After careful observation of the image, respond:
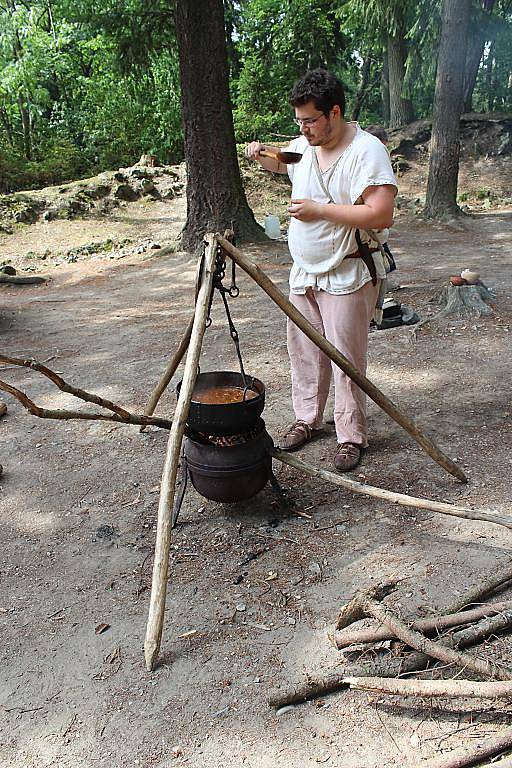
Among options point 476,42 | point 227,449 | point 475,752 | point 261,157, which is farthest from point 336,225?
point 476,42

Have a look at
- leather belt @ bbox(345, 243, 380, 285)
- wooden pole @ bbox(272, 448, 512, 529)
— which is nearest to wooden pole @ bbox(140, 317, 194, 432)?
wooden pole @ bbox(272, 448, 512, 529)

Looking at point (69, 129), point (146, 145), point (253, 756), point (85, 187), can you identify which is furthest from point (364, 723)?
point (69, 129)

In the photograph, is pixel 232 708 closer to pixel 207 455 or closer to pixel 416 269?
pixel 207 455

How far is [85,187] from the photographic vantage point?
13180 millimetres

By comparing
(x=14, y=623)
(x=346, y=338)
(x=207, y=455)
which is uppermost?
(x=346, y=338)

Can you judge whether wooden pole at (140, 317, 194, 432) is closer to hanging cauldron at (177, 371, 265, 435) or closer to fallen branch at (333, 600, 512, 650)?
hanging cauldron at (177, 371, 265, 435)

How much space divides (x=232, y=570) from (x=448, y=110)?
9748 millimetres

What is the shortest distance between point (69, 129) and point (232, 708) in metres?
19.2

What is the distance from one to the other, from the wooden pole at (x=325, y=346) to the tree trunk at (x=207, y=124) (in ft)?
20.9

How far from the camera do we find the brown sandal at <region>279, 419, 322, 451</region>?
12.6ft

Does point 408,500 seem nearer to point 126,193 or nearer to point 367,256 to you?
point 367,256

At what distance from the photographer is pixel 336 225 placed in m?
3.17

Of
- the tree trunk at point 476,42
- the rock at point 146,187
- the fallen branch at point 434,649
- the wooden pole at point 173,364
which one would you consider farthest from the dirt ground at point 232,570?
the tree trunk at point 476,42

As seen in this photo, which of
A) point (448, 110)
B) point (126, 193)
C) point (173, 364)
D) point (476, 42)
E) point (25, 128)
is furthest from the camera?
point (25, 128)
